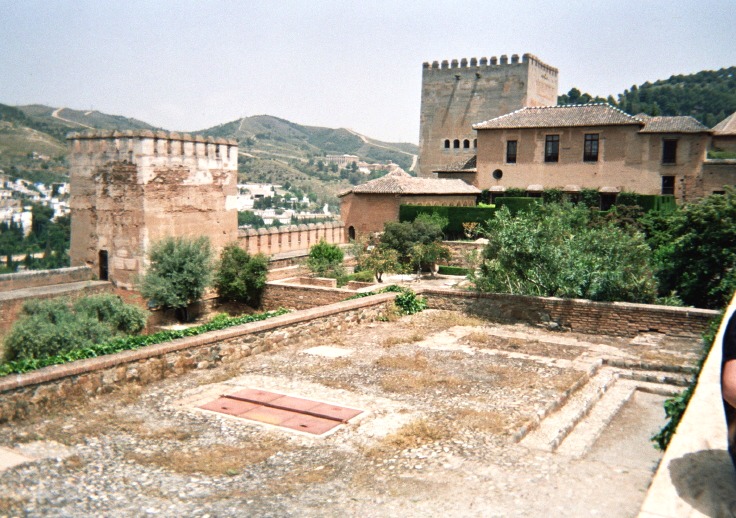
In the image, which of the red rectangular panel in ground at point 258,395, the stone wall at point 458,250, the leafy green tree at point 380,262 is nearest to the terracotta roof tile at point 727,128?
the stone wall at point 458,250

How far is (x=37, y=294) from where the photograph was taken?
601 inches

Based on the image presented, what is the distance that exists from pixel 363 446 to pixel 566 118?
2452 centimetres

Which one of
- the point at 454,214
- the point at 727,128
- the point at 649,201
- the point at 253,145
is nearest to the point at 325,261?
the point at 454,214

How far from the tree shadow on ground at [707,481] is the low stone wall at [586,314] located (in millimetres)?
8231

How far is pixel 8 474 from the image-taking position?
15.8ft

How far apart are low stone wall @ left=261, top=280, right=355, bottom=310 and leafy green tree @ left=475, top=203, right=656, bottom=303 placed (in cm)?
362

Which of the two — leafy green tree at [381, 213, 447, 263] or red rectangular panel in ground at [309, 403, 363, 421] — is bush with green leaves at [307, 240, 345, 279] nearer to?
leafy green tree at [381, 213, 447, 263]

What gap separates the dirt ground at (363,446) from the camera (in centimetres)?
461

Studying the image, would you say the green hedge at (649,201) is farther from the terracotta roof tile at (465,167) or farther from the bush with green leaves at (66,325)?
the bush with green leaves at (66,325)

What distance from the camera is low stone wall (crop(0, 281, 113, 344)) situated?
1450cm

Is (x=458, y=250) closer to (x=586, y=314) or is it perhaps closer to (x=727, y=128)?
(x=586, y=314)

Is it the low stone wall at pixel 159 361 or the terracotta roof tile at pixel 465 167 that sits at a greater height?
the terracotta roof tile at pixel 465 167

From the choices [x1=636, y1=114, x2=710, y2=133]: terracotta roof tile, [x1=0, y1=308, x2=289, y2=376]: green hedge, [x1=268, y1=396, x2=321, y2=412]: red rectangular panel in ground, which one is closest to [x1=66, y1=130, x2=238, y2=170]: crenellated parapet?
[x1=0, y1=308, x2=289, y2=376]: green hedge

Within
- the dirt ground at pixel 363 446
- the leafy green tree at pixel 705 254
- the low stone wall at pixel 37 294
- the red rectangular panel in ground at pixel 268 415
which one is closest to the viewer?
the dirt ground at pixel 363 446
